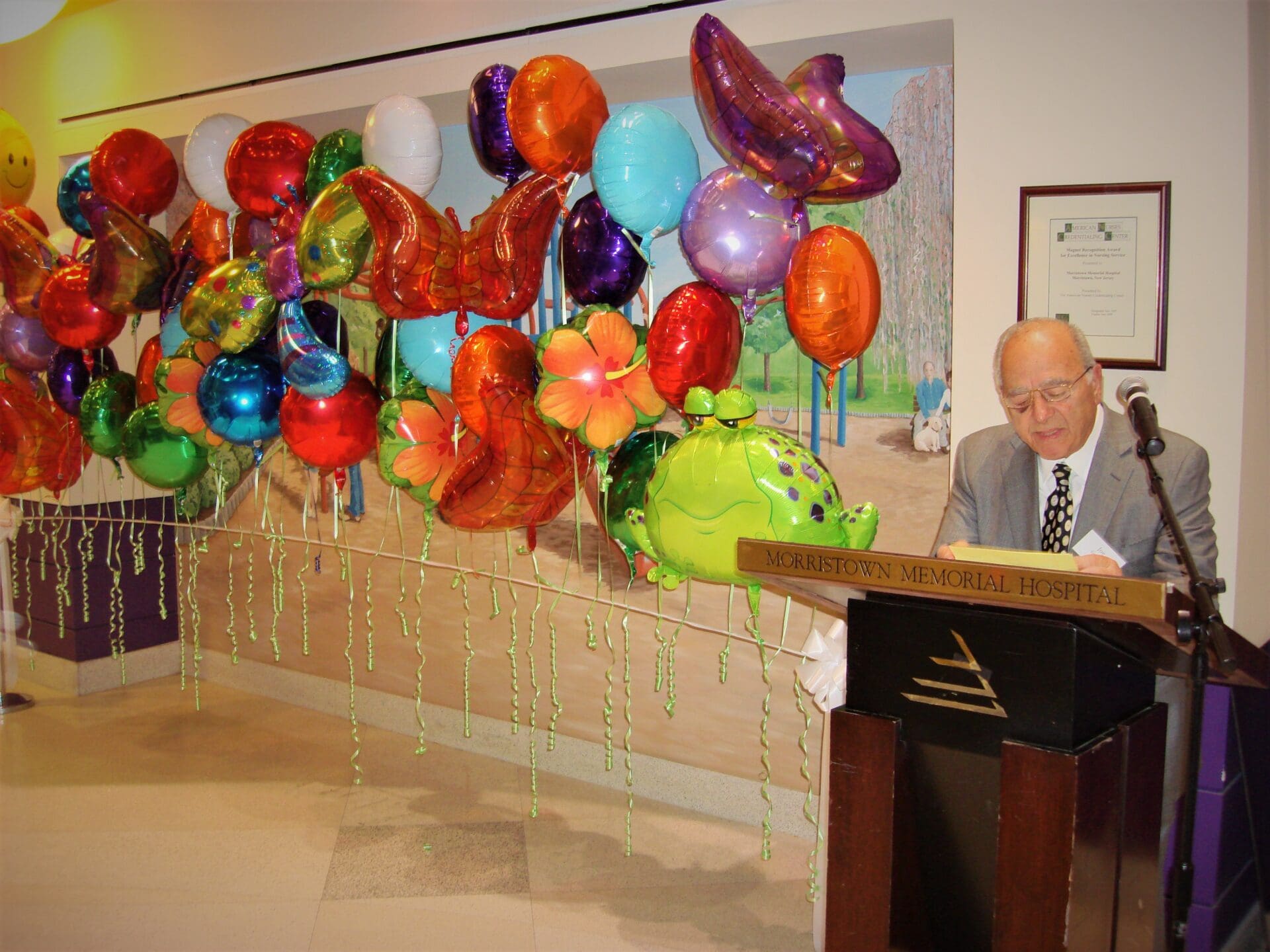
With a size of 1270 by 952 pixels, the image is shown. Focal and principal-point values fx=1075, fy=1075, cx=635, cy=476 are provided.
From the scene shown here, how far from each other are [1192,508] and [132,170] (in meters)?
3.16

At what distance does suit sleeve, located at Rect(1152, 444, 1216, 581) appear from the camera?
6.26ft

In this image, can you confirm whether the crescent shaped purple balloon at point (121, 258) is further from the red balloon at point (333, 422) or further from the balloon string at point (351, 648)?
the balloon string at point (351, 648)

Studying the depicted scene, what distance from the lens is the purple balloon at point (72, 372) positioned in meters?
3.70

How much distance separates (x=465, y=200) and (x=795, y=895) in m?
2.43

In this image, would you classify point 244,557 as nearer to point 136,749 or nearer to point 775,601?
point 136,749

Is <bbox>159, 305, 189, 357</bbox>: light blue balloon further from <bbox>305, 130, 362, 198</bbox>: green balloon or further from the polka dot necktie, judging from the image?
the polka dot necktie

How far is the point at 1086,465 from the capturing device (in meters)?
2.03

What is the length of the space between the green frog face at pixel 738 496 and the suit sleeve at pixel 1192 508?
0.55 meters

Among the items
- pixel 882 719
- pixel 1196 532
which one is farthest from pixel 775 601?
pixel 882 719

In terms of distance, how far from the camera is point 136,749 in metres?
4.01

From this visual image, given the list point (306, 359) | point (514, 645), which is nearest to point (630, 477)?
point (306, 359)

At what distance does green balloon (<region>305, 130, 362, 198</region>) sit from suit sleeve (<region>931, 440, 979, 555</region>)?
1848mm

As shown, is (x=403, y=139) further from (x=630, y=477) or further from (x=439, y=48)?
(x=630, y=477)

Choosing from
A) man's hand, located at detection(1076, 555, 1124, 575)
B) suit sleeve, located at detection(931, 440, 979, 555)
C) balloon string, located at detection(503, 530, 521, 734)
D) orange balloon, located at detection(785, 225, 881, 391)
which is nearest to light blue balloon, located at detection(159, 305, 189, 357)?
balloon string, located at detection(503, 530, 521, 734)
